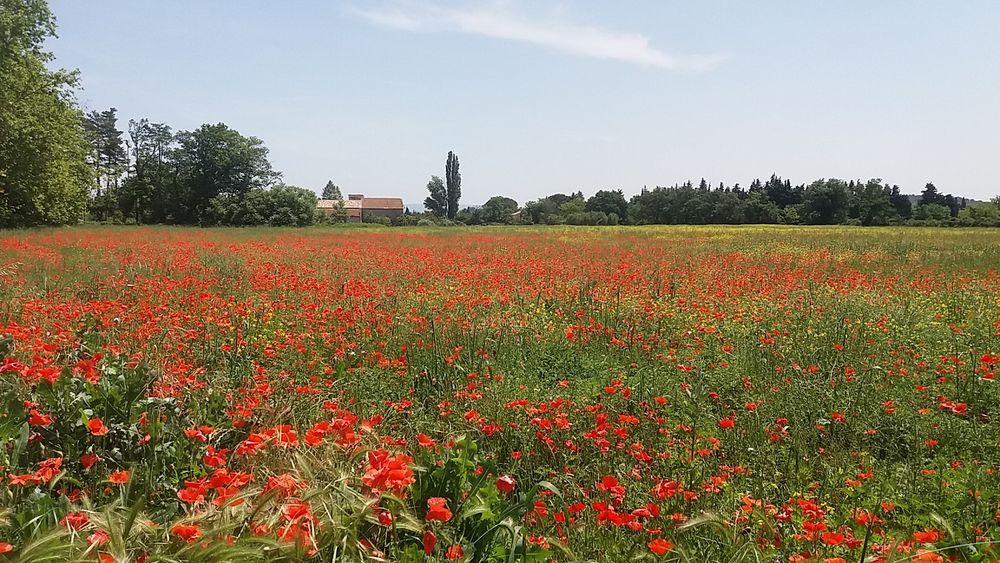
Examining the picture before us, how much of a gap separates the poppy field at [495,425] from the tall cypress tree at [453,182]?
297 ft

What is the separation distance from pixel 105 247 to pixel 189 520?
19.4 metres

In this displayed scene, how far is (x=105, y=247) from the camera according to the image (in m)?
17.4

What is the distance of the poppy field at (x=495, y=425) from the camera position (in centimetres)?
220

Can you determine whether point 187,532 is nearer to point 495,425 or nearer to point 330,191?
point 495,425

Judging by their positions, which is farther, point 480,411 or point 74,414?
point 480,411

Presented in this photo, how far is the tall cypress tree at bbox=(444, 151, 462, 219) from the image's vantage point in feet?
326

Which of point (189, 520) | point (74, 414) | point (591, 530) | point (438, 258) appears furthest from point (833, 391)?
point (438, 258)

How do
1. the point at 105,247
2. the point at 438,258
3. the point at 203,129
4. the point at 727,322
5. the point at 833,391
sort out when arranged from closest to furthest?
the point at 833,391 < the point at 727,322 < the point at 438,258 < the point at 105,247 < the point at 203,129

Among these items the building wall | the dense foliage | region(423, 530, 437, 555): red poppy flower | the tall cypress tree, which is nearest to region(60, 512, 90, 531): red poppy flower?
region(423, 530, 437, 555): red poppy flower

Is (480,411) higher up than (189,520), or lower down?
lower down

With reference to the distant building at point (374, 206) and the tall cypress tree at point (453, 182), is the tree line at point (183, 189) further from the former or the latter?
the distant building at point (374, 206)

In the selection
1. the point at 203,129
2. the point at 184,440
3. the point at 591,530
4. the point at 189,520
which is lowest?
the point at 591,530

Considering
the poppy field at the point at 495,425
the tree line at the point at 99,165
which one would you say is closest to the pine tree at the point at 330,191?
the tree line at the point at 99,165

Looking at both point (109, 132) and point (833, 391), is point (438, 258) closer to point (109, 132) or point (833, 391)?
point (833, 391)
